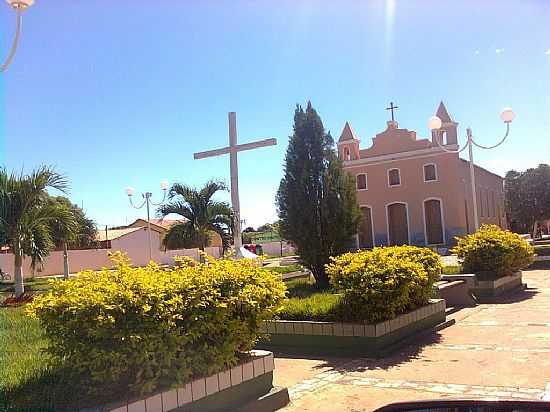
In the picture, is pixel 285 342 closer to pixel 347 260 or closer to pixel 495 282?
pixel 347 260

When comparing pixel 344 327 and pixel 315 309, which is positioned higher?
pixel 315 309

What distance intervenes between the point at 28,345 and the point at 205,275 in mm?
2221

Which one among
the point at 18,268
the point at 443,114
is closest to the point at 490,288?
the point at 18,268

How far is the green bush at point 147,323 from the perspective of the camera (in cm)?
400

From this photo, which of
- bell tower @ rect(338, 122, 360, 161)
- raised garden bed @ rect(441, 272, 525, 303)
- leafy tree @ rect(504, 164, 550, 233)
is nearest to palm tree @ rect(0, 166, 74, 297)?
raised garden bed @ rect(441, 272, 525, 303)

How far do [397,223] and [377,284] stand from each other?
34178 millimetres

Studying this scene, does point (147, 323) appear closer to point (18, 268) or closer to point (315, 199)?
point (315, 199)

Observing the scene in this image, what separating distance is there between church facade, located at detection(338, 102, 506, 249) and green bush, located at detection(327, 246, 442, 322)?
1182 inches

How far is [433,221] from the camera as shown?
39.1m

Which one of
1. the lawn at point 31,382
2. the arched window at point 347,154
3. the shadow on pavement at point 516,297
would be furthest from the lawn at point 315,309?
the arched window at point 347,154

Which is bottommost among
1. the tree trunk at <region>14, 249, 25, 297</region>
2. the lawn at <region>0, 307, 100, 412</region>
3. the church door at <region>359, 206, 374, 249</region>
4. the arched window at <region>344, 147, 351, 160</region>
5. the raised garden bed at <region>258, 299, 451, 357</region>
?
the raised garden bed at <region>258, 299, 451, 357</region>

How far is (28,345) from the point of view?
571 centimetres

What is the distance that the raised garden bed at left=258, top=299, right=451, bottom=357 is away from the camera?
7.17 meters

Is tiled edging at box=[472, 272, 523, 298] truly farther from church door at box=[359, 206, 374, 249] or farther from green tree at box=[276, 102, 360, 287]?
church door at box=[359, 206, 374, 249]
